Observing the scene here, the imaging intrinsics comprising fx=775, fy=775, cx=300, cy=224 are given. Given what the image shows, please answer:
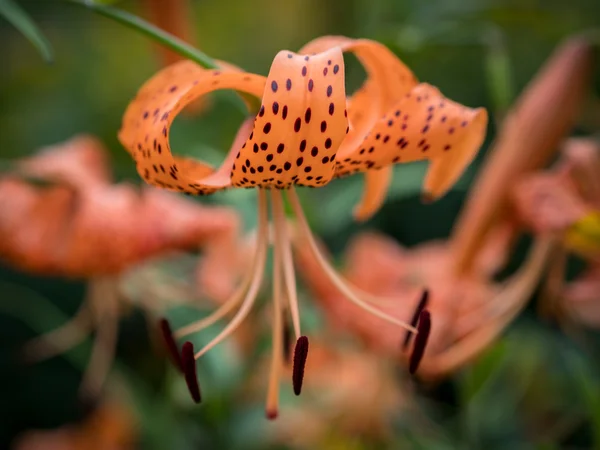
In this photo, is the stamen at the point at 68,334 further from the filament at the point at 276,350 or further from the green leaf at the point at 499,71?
the green leaf at the point at 499,71

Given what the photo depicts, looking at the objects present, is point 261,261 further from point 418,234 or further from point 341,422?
point 418,234

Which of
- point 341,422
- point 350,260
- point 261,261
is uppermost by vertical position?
point 261,261

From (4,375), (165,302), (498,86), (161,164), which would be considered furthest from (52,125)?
(161,164)

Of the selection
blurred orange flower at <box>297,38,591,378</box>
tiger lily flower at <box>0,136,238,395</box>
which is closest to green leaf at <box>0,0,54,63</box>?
tiger lily flower at <box>0,136,238,395</box>

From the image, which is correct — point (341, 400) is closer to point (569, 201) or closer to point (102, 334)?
point (102, 334)

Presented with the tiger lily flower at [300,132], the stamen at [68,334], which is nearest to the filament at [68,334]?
the stamen at [68,334]

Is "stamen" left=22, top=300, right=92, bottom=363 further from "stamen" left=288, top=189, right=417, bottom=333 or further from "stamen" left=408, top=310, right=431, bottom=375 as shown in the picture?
"stamen" left=408, top=310, right=431, bottom=375

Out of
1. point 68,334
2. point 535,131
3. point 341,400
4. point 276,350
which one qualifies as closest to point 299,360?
point 276,350
